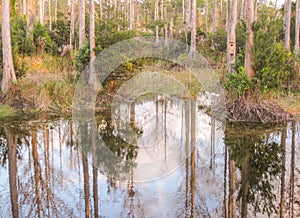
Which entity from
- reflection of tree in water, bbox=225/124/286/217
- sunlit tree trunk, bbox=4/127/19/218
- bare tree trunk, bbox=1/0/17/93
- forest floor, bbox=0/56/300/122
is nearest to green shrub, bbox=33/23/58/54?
forest floor, bbox=0/56/300/122

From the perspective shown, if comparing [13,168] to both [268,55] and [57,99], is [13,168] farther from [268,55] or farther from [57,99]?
[268,55]

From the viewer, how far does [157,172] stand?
6840mm

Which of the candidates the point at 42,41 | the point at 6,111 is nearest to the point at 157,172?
the point at 6,111

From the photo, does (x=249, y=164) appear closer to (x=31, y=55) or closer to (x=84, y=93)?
(x=84, y=93)

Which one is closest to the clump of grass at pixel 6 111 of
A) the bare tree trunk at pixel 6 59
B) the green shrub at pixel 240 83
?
the bare tree trunk at pixel 6 59

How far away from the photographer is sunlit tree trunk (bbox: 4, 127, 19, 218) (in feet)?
17.5

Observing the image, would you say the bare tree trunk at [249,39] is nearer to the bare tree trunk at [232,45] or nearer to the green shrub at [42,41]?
the bare tree trunk at [232,45]

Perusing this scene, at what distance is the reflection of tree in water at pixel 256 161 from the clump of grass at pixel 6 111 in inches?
235

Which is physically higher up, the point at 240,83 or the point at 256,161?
the point at 240,83

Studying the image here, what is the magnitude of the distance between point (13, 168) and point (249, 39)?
23.2 ft

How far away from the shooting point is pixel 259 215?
200 inches

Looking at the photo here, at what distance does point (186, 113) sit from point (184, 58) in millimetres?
8907

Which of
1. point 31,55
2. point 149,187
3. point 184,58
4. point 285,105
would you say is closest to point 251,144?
point 149,187

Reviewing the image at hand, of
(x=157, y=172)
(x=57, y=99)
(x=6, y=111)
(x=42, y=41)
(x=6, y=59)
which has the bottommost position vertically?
(x=157, y=172)
